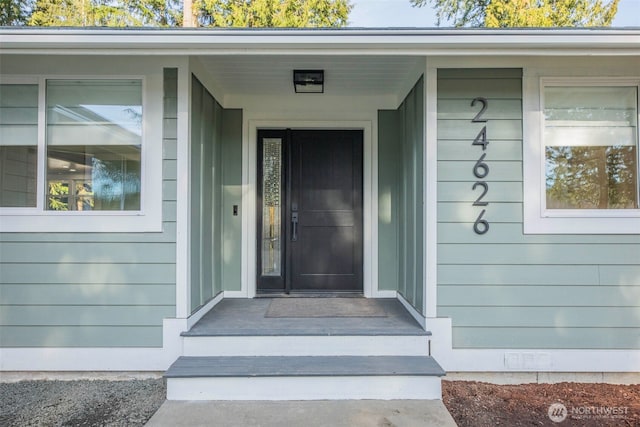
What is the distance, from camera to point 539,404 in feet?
7.96

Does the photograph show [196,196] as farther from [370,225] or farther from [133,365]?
[370,225]

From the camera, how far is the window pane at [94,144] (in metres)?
2.75

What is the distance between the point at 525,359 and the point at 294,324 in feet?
5.67

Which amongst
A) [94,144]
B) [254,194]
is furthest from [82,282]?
[254,194]

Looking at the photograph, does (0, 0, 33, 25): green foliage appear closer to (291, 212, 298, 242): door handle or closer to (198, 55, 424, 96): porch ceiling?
(198, 55, 424, 96): porch ceiling

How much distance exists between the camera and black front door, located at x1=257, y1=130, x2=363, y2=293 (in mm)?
3857

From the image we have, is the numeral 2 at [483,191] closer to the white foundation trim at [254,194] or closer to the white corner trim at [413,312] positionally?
the white corner trim at [413,312]

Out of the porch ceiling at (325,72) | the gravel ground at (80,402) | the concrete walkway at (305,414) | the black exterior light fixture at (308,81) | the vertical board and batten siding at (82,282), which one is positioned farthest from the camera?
the black exterior light fixture at (308,81)

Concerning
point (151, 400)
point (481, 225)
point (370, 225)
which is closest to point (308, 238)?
point (370, 225)

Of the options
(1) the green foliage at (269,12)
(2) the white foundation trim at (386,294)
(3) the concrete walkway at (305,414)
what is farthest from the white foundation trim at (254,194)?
(1) the green foliage at (269,12)

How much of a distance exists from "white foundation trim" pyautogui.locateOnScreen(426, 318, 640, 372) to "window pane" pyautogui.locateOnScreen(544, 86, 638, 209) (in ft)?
3.58

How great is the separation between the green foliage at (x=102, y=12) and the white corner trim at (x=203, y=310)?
818 centimetres

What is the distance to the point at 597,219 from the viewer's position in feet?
8.97

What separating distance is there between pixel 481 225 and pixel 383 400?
4.66ft
